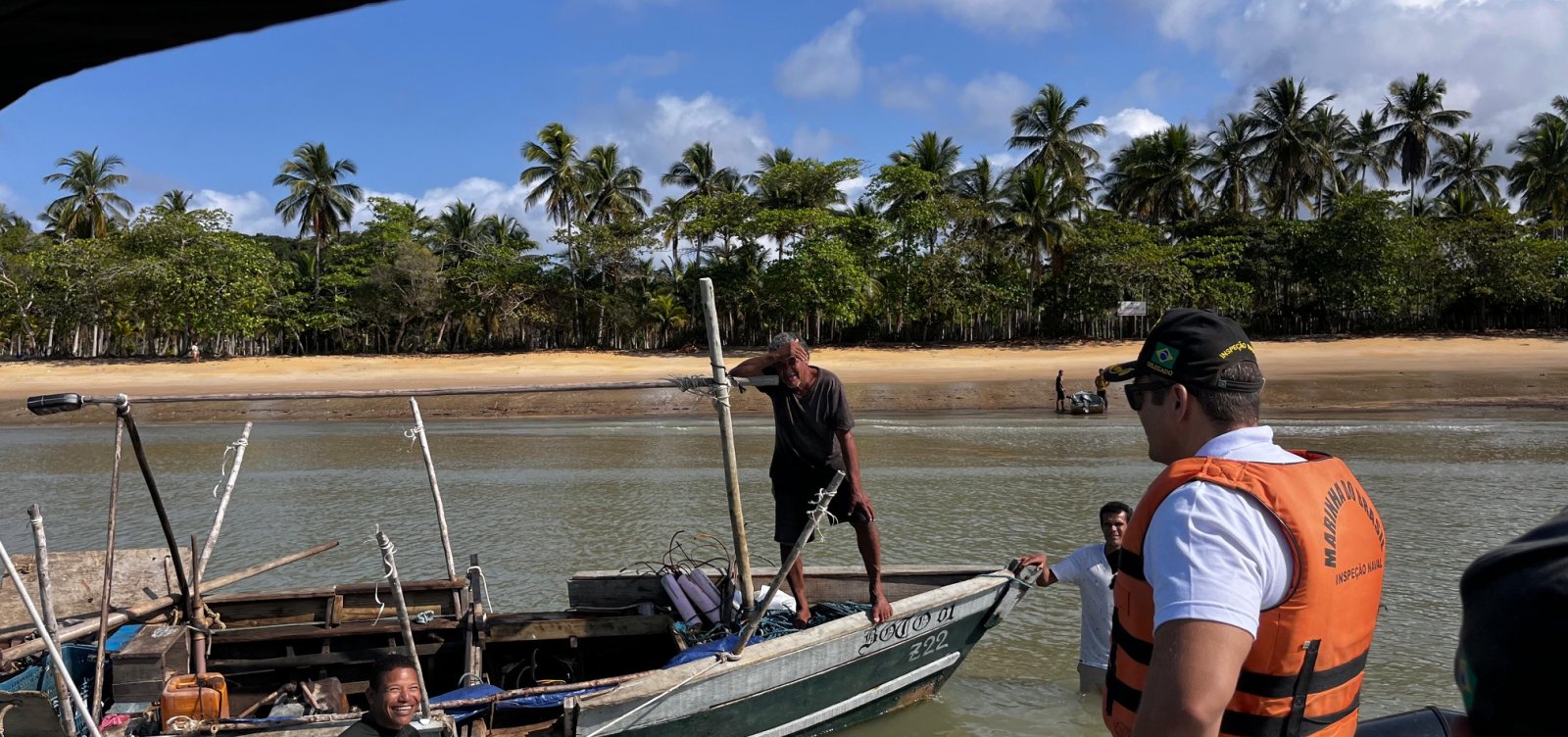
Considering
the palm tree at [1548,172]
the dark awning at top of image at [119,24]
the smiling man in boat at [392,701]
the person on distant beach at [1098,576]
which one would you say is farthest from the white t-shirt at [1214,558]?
the palm tree at [1548,172]

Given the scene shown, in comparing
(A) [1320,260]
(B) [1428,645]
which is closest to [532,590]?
(B) [1428,645]

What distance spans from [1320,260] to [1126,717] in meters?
44.5

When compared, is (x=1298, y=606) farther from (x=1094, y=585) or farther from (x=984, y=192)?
(x=984, y=192)

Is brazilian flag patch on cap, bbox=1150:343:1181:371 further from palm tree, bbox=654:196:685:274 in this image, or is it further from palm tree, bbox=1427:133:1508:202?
palm tree, bbox=1427:133:1508:202

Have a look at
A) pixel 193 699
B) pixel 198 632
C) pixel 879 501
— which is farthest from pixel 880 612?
pixel 879 501

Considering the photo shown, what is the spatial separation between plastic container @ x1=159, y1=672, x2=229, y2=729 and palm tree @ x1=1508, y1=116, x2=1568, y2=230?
2239 inches

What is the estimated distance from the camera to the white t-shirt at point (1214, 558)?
1.57 metres

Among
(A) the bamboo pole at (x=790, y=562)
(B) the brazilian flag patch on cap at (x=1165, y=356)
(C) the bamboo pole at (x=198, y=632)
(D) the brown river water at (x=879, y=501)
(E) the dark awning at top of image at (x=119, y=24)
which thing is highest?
(E) the dark awning at top of image at (x=119, y=24)

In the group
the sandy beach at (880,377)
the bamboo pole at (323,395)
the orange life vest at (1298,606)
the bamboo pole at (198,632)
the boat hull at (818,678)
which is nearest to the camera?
the orange life vest at (1298,606)

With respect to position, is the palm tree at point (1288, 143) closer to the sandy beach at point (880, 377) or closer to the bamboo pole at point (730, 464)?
the sandy beach at point (880, 377)

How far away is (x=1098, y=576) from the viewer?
209 inches

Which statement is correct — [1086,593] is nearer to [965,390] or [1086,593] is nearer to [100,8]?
[100,8]

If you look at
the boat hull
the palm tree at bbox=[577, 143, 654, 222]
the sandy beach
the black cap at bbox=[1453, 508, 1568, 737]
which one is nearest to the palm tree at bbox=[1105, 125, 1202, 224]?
the sandy beach

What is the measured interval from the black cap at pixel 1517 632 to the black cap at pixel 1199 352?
1042mm
